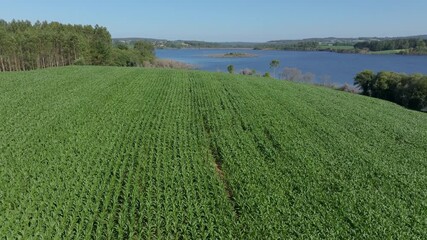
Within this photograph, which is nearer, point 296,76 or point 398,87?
point 398,87

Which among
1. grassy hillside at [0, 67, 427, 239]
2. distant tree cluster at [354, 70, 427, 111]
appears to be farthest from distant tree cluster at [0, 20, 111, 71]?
distant tree cluster at [354, 70, 427, 111]

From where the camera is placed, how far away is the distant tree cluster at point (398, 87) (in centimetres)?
Answer: 5247

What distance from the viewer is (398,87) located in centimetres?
5819

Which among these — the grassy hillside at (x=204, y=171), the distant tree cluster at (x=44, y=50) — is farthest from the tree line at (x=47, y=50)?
the grassy hillside at (x=204, y=171)

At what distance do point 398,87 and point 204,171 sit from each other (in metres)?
56.7

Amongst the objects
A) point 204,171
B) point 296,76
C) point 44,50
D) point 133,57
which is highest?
point 44,50

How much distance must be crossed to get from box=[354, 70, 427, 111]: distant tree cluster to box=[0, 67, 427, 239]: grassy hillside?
3262cm

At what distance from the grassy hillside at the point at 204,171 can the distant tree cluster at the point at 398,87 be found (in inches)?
1284

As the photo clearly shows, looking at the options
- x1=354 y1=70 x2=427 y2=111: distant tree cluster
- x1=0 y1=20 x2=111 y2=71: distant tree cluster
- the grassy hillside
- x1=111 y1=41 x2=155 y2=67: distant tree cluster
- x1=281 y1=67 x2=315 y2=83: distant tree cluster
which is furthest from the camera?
x1=111 y1=41 x2=155 y2=67: distant tree cluster

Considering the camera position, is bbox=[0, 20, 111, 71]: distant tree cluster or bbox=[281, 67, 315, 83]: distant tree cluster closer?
bbox=[0, 20, 111, 71]: distant tree cluster

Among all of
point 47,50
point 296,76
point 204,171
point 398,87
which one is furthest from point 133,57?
point 204,171

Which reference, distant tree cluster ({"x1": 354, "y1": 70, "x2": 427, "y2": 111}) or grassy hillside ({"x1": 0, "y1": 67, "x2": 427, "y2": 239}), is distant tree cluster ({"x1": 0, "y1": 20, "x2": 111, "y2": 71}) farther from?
distant tree cluster ({"x1": 354, "y1": 70, "x2": 427, "y2": 111})

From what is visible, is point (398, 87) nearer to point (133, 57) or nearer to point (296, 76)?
point (296, 76)

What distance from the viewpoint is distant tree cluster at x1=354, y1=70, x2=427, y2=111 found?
52469mm
